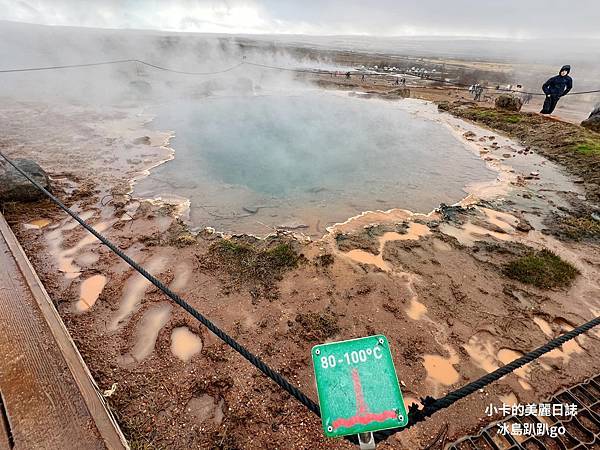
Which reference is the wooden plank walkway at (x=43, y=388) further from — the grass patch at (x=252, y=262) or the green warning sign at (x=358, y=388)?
the grass patch at (x=252, y=262)

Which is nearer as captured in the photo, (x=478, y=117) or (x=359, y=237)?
(x=359, y=237)

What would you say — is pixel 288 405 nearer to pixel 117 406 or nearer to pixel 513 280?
pixel 117 406

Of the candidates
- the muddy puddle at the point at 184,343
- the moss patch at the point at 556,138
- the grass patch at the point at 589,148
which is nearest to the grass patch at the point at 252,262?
the muddy puddle at the point at 184,343

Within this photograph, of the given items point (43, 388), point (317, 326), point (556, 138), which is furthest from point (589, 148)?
point (43, 388)

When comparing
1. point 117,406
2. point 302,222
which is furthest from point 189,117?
point 117,406

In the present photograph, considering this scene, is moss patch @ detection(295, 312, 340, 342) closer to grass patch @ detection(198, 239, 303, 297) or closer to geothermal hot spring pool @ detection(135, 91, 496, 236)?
grass patch @ detection(198, 239, 303, 297)

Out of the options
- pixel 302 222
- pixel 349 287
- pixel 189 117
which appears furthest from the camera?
pixel 189 117
